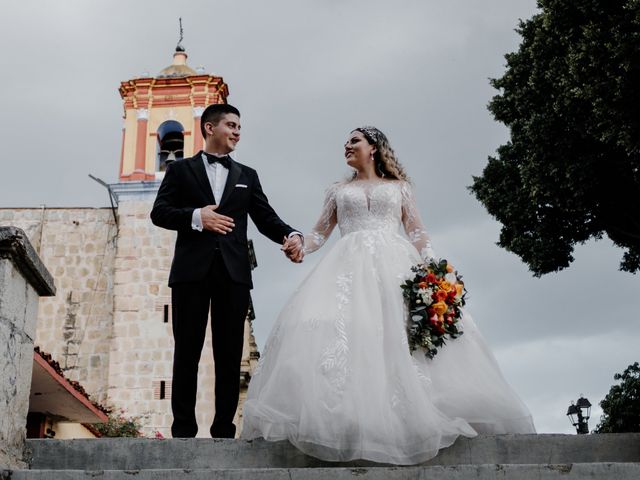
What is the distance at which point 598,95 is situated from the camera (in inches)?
468

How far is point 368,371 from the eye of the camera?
464 centimetres

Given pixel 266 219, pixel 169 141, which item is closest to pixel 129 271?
pixel 169 141

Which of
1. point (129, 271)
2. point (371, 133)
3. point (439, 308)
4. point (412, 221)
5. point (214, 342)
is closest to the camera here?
point (439, 308)

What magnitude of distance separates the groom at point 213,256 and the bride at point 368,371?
257mm

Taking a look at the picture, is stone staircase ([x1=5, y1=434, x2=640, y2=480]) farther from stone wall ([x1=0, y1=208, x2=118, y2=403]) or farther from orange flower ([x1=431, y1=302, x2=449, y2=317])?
stone wall ([x1=0, y1=208, x2=118, y2=403])

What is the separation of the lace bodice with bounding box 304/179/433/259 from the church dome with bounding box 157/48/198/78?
1971 centimetres

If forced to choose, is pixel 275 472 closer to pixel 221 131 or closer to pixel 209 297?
pixel 209 297

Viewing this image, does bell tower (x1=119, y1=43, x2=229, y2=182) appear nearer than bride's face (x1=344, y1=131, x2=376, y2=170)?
No

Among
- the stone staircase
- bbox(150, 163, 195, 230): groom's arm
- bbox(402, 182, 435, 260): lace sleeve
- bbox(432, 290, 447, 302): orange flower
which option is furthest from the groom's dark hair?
the stone staircase

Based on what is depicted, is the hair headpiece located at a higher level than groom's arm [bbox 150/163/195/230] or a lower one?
higher

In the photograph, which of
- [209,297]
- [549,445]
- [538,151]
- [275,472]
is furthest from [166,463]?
[538,151]

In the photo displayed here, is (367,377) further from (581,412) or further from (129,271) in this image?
(129,271)

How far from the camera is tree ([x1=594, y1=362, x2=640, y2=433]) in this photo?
1336 centimetres

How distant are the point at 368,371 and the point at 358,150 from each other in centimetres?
→ 205
